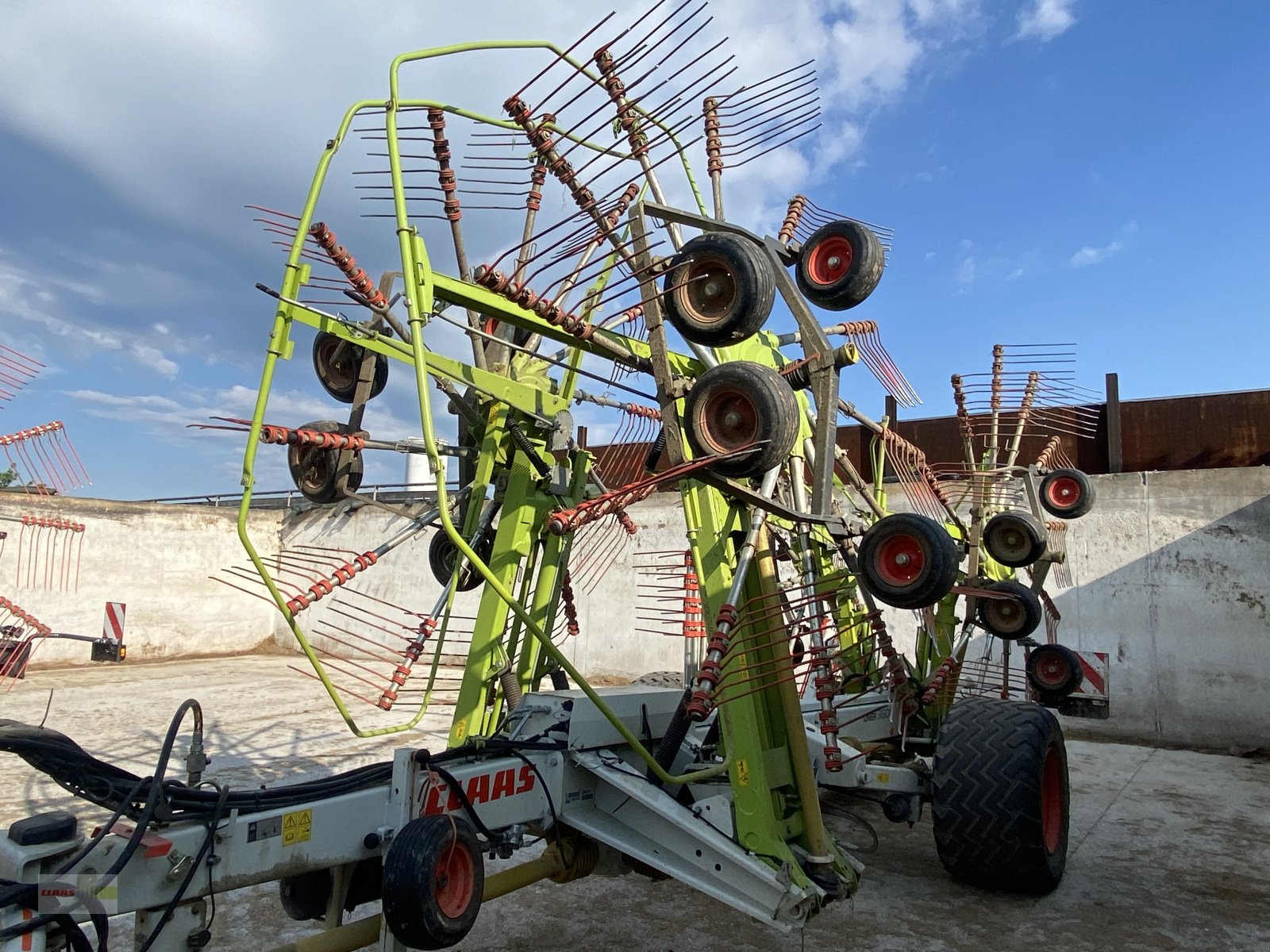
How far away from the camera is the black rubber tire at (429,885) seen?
286 cm

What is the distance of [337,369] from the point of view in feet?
17.3

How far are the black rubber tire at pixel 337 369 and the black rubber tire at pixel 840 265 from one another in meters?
2.64

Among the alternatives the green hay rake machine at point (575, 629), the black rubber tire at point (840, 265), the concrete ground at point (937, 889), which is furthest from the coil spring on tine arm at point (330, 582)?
the black rubber tire at point (840, 265)

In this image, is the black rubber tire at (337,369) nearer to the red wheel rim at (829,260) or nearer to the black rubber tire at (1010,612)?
the red wheel rim at (829,260)

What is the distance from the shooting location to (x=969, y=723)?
5.47 metres

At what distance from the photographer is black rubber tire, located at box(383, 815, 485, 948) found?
113 inches

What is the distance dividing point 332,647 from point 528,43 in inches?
669

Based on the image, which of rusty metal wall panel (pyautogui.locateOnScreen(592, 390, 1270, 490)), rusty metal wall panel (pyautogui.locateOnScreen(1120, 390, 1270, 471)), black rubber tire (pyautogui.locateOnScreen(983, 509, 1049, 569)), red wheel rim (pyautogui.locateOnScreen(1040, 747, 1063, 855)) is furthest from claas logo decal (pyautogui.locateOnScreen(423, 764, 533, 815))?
rusty metal wall panel (pyautogui.locateOnScreen(1120, 390, 1270, 471))

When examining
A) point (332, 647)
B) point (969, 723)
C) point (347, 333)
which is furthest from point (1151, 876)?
point (332, 647)

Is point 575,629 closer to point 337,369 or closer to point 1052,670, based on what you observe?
point 337,369

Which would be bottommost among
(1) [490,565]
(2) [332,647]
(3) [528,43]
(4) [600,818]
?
(2) [332,647]

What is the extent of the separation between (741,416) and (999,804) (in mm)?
3301

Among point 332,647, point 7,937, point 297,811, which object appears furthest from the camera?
point 332,647

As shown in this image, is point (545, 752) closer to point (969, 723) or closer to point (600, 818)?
point (600, 818)
